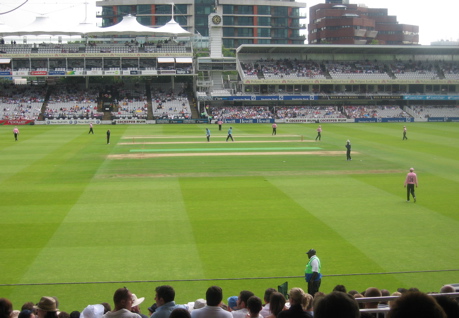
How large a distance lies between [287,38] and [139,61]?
55.1 m

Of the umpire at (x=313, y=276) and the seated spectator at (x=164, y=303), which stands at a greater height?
the seated spectator at (x=164, y=303)

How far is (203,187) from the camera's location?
942 inches

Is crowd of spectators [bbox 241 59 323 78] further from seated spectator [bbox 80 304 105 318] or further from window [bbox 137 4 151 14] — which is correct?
seated spectator [bbox 80 304 105 318]

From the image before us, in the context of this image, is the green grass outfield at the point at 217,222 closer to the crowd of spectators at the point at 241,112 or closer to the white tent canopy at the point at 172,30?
the crowd of spectators at the point at 241,112

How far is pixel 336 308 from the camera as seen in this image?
3.58 meters

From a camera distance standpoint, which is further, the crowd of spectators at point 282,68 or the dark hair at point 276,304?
the crowd of spectators at point 282,68

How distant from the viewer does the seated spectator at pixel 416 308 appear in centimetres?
328

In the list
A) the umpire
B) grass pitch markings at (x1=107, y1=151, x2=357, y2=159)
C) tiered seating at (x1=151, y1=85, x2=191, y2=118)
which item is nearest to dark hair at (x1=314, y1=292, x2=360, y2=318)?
the umpire

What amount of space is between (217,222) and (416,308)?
14.3 meters

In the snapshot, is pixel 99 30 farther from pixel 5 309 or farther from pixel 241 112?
pixel 5 309

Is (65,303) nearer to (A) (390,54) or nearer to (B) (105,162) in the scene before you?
(B) (105,162)

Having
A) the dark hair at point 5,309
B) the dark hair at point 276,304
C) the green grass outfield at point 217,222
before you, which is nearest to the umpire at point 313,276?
the green grass outfield at point 217,222

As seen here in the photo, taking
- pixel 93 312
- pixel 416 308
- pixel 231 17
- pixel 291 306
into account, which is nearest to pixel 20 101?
pixel 231 17

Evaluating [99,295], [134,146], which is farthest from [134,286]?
[134,146]
